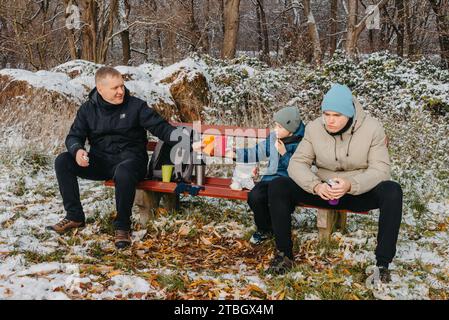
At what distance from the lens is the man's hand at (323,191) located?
3.46 meters

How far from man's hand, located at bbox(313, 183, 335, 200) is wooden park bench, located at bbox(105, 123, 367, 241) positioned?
1.36 ft

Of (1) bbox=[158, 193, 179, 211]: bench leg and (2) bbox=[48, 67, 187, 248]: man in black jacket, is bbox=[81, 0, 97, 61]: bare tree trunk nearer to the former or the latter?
(2) bbox=[48, 67, 187, 248]: man in black jacket

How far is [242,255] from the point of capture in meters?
4.04

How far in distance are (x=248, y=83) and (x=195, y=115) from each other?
4.11 ft

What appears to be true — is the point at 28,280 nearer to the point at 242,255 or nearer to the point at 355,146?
the point at 242,255

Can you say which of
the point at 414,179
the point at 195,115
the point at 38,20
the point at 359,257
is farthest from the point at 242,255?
the point at 38,20

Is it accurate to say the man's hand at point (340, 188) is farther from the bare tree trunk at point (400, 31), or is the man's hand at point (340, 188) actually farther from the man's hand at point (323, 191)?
the bare tree trunk at point (400, 31)

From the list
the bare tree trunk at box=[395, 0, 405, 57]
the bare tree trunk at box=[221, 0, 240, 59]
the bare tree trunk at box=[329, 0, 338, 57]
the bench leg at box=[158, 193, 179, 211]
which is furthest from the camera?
→ the bare tree trunk at box=[329, 0, 338, 57]

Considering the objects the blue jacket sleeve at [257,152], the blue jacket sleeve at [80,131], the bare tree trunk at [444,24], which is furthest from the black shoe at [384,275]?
the bare tree trunk at [444,24]

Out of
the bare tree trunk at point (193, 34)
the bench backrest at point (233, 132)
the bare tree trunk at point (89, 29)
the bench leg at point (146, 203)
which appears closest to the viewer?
the bench leg at point (146, 203)

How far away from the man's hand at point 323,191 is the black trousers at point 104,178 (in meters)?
1.56

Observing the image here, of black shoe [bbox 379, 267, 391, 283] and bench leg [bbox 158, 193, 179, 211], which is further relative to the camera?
bench leg [bbox 158, 193, 179, 211]

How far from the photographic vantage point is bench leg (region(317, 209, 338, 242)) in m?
3.98

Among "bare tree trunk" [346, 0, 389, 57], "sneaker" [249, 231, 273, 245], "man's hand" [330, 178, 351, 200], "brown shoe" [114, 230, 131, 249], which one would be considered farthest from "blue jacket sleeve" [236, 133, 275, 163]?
"bare tree trunk" [346, 0, 389, 57]
